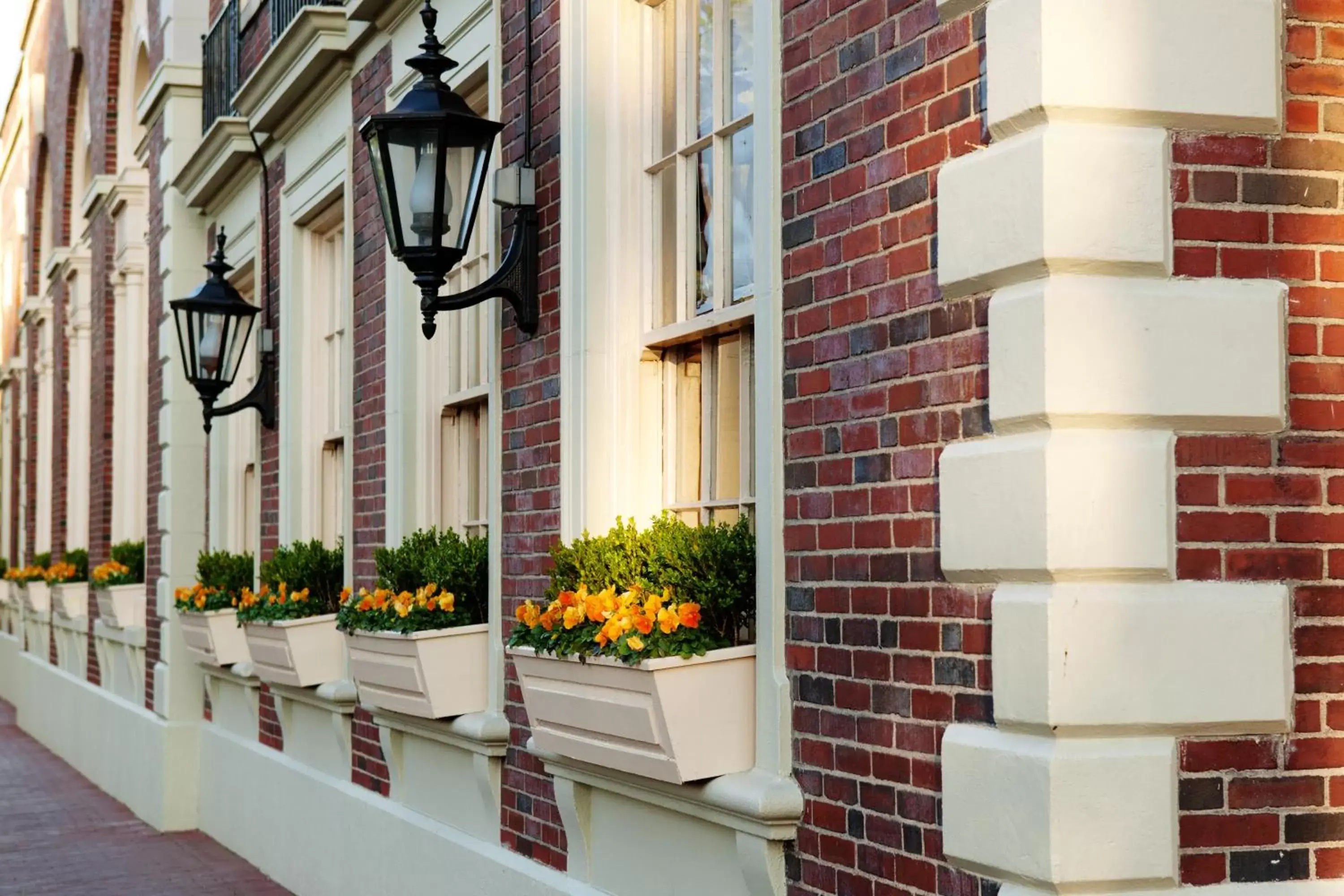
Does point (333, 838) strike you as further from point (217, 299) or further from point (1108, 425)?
point (1108, 425)

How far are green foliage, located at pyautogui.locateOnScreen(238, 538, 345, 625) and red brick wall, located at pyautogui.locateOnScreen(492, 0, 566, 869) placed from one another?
8.92ft

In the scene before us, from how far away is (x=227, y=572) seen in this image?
1119cm

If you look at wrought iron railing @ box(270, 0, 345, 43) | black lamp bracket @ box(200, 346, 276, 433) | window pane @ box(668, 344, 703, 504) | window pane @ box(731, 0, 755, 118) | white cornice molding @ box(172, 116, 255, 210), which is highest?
wrought iron railing @ box(270, 0, 345, 43)

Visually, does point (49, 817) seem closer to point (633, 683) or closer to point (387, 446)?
point (387, 446)

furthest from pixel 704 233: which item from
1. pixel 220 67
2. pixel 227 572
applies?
pixel 220 67

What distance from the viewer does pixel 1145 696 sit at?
3539 millimetres

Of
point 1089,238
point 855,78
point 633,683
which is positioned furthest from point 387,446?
point 1089,238

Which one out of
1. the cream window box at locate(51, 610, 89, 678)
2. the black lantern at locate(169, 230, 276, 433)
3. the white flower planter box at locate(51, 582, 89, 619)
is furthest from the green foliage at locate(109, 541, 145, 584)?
the black lantern at locate(169, 230, 276, 433)

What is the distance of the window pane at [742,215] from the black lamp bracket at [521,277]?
1.17 metres

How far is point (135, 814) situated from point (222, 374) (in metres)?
4.73

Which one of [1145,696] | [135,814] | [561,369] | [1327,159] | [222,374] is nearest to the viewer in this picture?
[1145,696]

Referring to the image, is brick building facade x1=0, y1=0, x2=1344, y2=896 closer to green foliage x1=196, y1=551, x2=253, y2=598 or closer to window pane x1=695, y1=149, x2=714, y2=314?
window pane x1=695, y1=149, x2=714, y2=314

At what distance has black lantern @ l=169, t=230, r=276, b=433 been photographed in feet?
34.1

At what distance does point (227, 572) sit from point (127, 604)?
427cm
